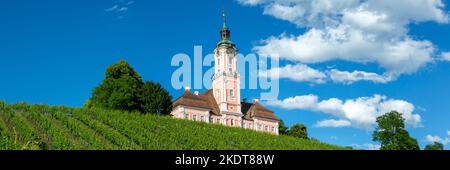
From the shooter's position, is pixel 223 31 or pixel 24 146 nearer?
pixel 24 146

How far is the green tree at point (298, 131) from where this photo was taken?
85519 millimetres

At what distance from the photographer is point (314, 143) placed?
1747 inches

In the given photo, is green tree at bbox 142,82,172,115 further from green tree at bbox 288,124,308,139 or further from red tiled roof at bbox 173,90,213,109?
green tree at bbox 288,124,308,139

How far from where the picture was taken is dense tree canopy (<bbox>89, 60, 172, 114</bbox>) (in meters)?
53.7

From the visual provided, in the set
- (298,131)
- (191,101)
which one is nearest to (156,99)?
(191,101)

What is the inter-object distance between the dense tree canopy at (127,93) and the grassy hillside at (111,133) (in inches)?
489

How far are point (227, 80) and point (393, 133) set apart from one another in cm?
2803

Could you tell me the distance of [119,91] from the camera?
53.8 metres

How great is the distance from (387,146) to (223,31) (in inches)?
1368

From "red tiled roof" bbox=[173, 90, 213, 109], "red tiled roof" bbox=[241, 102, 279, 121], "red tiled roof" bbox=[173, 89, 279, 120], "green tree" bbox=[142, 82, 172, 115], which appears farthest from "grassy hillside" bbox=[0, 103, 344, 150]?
"red tiled roof" bbox=[241, 102, 279, 121]

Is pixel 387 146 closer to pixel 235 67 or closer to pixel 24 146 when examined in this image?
pixel 235 67
